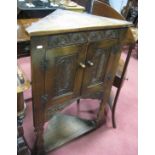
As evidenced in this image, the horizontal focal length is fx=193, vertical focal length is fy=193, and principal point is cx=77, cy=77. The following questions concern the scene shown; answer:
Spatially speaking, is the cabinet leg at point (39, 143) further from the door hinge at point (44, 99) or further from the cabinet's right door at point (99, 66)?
the cabinet's right door at point (99, 66)

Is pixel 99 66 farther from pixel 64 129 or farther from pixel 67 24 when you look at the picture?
pixel 64 129

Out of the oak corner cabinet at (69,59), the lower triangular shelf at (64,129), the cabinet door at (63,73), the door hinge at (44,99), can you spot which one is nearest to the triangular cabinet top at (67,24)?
the oak corner cabinet at (69,59)

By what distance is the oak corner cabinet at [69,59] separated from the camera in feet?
3.04

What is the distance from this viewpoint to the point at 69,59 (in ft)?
3.49

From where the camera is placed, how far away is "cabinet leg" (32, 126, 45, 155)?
123cm

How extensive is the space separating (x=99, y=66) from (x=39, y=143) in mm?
658

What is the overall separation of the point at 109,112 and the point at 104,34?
3.32 feet

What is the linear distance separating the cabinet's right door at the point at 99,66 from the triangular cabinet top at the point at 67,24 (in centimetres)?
12

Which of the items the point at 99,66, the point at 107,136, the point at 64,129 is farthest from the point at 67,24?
the point at 107,136

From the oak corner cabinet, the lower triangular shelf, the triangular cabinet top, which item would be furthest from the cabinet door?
the lower triangular shelf

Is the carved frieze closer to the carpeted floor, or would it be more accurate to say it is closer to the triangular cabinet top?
the triangular cabinet top

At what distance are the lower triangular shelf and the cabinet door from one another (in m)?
0.46

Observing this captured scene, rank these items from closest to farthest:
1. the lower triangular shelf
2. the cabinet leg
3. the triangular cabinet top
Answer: the triangular cabinet top
the cabinet leg
the lower triangular shelf
